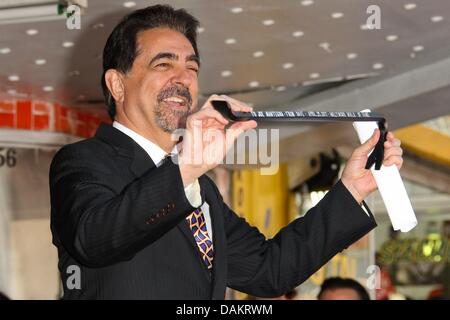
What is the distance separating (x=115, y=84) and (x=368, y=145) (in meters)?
0.57

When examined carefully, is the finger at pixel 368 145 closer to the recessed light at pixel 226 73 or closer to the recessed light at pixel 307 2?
the recessed light at pixel 307 2

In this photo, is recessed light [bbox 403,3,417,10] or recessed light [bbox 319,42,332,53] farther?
recessed light [bbox 319,42,332,53]

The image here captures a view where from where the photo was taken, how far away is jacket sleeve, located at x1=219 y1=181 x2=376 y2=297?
2307mm

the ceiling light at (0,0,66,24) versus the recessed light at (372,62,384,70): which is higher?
the recessed light at (372,62,384,70)

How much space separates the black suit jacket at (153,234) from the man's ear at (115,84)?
0.10 meters

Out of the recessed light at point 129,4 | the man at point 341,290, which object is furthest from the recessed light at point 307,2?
the man at point 341,290

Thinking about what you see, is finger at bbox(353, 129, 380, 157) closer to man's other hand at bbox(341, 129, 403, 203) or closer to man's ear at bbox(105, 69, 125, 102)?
man's other hand at bbox(341, 129, 403, 203)

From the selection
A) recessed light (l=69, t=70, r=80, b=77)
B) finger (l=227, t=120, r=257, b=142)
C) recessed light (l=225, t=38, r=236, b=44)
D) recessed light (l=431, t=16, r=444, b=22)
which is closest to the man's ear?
finger (l=227, t=120, r=257, b=142)

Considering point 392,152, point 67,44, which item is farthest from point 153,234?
point 67,44

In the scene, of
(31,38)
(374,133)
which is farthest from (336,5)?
(374,133)

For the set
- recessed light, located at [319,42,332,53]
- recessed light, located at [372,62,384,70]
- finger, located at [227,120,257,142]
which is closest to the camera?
finger, located at [227,120,257,142]

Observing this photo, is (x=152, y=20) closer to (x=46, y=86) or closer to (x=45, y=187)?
(x=46, y=86)

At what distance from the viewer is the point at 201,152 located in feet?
6.06

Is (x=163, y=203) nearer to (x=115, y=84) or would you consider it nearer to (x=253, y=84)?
(x=115, y=84)
